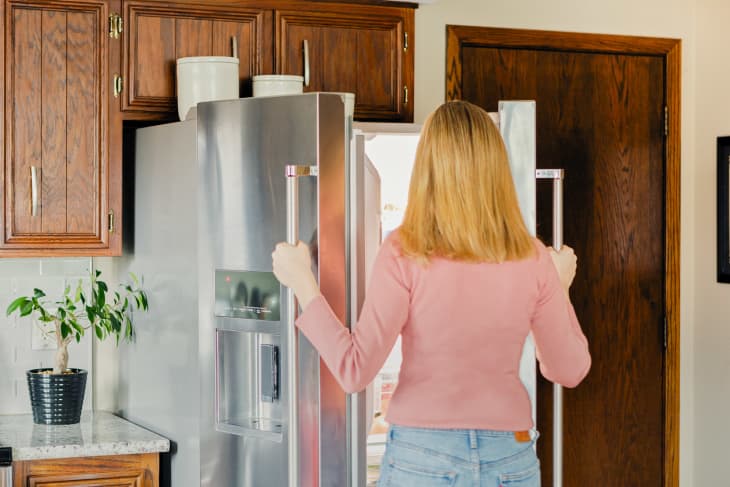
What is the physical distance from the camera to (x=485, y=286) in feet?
6.11

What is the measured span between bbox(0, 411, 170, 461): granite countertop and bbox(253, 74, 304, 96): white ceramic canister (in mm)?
1021

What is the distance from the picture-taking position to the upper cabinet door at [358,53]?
10.4ft

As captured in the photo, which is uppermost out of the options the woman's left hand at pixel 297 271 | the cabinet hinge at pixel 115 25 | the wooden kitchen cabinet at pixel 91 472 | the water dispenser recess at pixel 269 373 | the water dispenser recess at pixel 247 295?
the cabinet hinge at pixel 115 25

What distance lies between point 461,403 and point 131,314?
1.56 meters

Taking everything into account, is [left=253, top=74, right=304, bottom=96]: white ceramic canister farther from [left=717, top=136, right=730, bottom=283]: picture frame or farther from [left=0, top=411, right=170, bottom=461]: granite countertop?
[left=717, top=136, right=730, bottom=283]: picture frame

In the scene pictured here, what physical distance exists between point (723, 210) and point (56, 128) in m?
2.24

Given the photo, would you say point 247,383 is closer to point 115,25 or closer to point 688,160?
point 115,25

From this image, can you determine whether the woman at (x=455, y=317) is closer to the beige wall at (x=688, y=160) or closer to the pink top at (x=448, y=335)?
the pink top at (x=448, y=335)

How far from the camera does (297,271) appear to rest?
2.12 metres

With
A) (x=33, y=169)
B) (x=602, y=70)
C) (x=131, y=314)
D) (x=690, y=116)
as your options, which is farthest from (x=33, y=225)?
(x=690, y=116)

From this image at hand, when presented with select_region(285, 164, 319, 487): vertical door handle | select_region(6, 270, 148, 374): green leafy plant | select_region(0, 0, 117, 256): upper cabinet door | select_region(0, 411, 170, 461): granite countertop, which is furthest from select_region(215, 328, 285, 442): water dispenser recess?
select_region(0, 0, 117, 256): upper cabinet door

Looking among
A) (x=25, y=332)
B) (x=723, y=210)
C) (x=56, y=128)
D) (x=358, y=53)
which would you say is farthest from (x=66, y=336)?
(x=723, y=210)

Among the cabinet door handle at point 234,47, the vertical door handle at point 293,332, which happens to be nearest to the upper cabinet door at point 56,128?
the cabinet door handle at point 234,47

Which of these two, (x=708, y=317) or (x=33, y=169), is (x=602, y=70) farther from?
(x=33, y=169)
